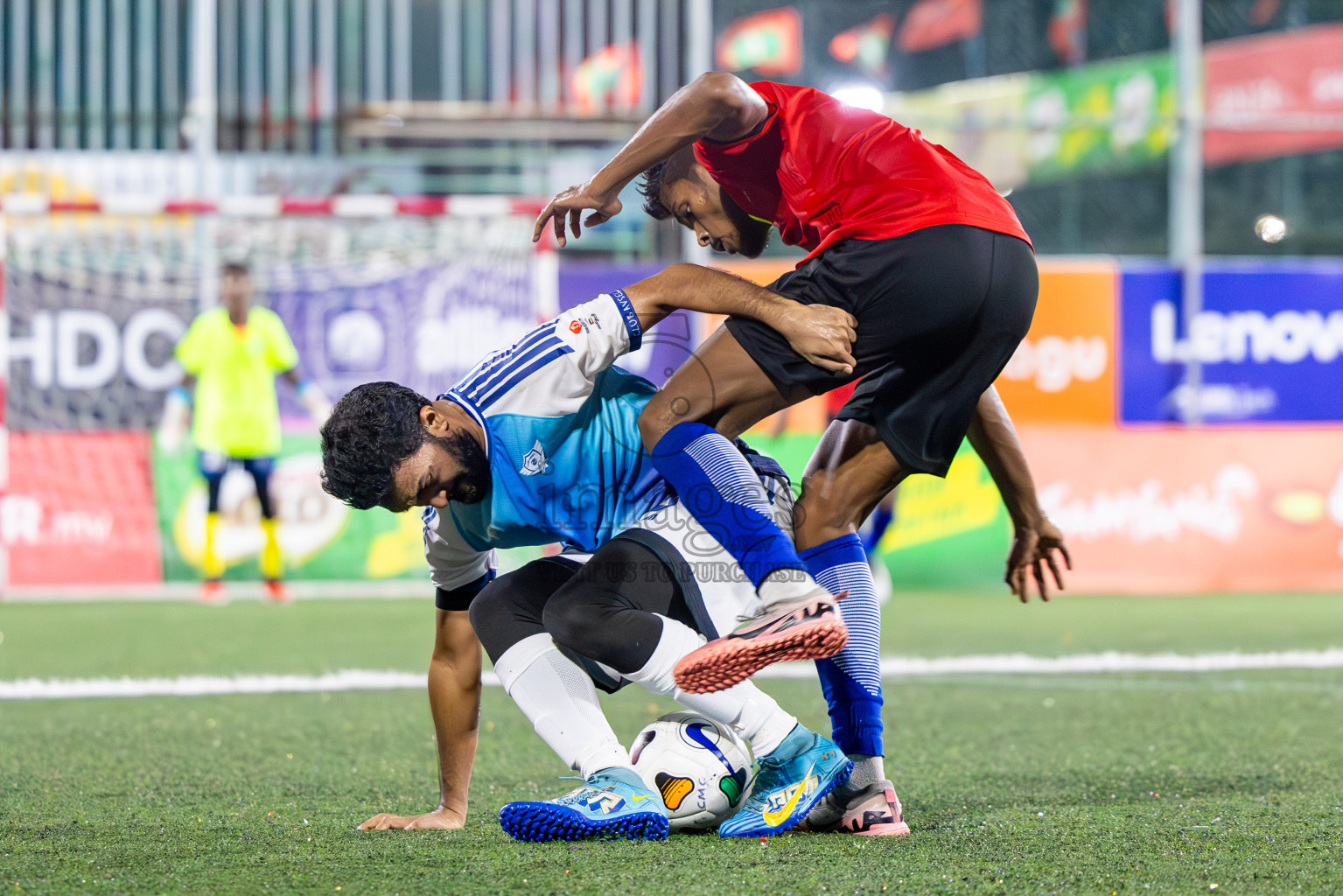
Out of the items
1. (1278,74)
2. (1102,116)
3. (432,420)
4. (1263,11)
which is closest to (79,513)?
(432,420)

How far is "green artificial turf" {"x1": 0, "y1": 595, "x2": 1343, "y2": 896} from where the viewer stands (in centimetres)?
229

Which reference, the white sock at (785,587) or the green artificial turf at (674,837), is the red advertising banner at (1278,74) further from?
the white sock at (785,587)

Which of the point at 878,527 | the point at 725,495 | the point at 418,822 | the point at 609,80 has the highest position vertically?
the point at 609,80

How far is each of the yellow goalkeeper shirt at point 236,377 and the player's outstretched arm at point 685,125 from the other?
582 centimetres

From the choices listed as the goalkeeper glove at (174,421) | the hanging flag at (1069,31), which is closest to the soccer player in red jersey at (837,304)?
the goalkeeper glove at (174,421)

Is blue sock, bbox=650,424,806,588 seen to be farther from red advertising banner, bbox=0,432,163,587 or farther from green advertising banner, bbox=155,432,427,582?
red advertising banner, bbox=0,432,163,587

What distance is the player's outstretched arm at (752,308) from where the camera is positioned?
2.65 meters

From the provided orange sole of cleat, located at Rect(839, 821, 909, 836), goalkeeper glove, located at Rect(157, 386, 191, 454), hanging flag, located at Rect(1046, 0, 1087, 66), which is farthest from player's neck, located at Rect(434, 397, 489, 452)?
hanging flag, located at Rect(1046, 0, 1087, 66)

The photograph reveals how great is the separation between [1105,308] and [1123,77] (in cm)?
491

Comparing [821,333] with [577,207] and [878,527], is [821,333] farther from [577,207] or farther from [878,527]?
[878,527]

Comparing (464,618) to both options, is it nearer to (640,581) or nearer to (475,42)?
(640,581)

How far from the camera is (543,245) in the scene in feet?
29.3

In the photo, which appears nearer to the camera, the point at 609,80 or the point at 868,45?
the point at 609,80

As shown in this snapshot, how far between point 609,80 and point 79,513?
17.6 feet
